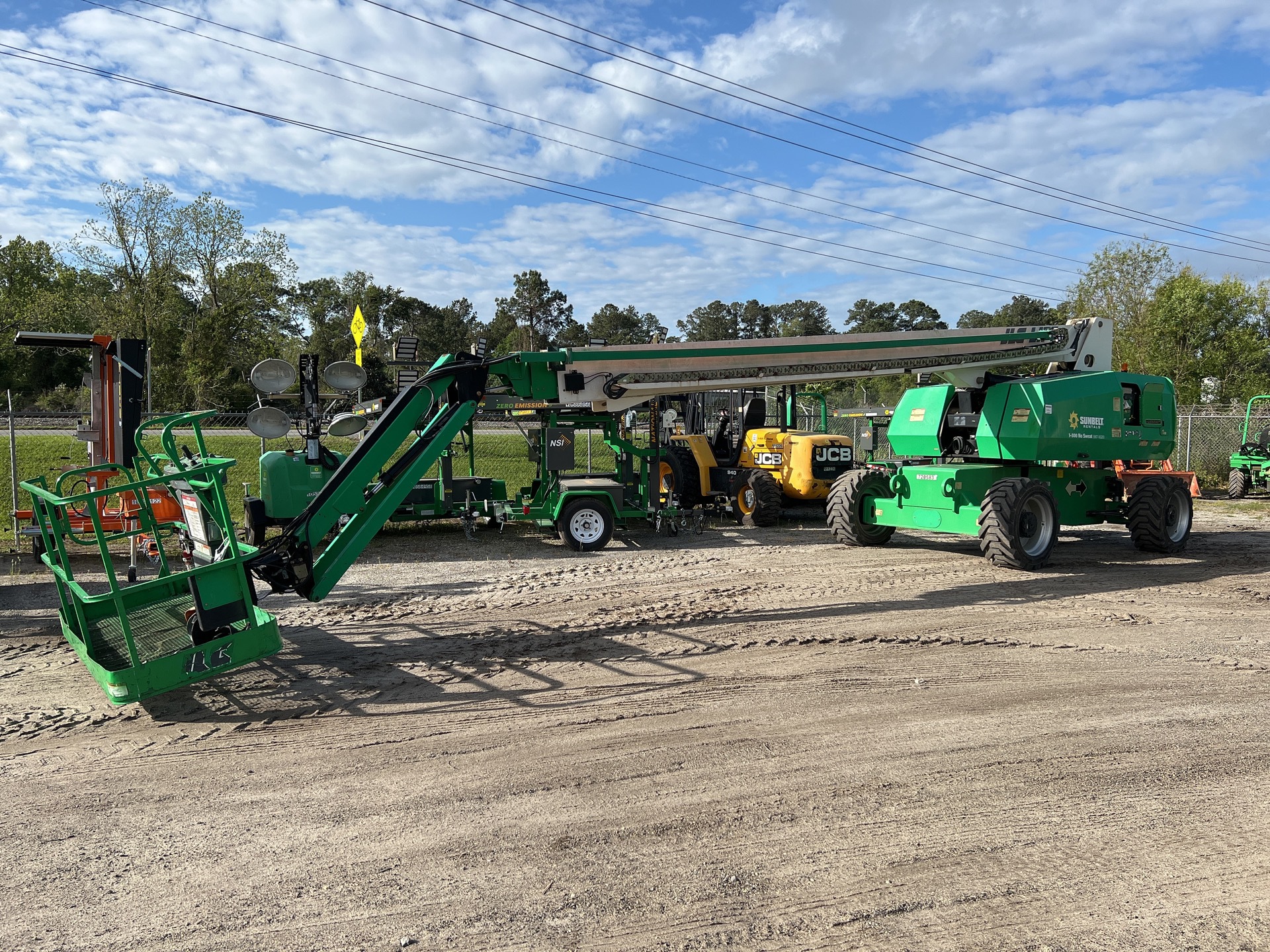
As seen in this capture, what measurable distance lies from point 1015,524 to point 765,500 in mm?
5306

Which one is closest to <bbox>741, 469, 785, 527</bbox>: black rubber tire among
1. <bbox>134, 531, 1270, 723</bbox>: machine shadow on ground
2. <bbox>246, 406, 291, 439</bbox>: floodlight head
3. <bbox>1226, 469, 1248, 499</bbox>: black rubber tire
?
<bbox>134, 531, 1270, 723</bbox>: machine shadow on ground

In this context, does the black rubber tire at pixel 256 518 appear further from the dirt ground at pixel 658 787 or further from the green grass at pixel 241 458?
the green grass at pixel 241 458

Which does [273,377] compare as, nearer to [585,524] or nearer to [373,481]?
[373,481]

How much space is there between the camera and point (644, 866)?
3.62 m

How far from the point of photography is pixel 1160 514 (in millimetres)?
11875

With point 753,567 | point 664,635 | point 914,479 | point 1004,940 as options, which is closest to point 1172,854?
point 1004,940

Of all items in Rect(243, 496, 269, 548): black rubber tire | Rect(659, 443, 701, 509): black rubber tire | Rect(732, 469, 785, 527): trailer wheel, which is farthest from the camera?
Rect(659, 443, 701, 509): black rubber tire

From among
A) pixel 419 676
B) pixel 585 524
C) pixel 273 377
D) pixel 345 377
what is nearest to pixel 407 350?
pixel 345 377

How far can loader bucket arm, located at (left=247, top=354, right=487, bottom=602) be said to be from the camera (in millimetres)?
6637

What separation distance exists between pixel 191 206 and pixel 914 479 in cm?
3584

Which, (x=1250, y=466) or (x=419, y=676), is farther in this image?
(x=1250, y=466)

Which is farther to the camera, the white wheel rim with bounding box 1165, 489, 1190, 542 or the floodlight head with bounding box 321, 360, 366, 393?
the white wheel rim with bounding box 1165, 489, 1190, 542

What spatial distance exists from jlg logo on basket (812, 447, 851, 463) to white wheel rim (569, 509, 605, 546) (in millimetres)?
4711

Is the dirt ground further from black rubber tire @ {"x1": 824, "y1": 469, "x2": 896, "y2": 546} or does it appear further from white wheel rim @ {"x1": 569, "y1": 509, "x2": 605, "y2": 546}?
white wheel rim @ {"x1": 569, "y1": 509, "x2": 605, "y2": 546}
